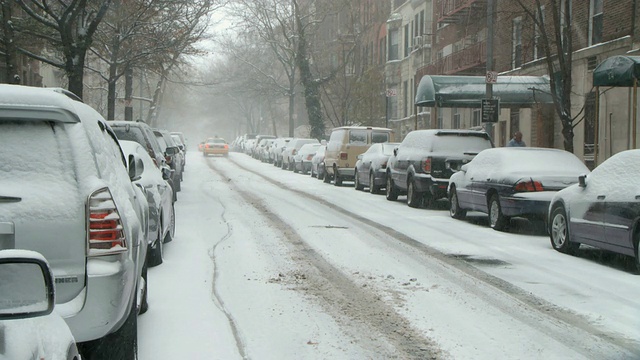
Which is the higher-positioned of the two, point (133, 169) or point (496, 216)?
point (133, 169)

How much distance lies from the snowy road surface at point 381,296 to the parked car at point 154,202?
0.29 m

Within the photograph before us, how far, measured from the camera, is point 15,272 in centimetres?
226

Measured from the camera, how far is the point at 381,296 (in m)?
7.96

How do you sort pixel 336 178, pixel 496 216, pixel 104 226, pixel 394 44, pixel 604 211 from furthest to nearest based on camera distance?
pixel 394 44, pixel 336 178, pixel 496 216, pixel 604 211, pixel 104 226

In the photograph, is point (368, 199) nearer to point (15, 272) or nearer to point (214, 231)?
point (214, 231)

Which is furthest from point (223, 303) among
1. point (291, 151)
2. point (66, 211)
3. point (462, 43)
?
point (462, 43)

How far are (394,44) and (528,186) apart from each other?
134 feet

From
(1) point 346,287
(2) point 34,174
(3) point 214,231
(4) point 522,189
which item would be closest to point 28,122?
(2) point 34,174

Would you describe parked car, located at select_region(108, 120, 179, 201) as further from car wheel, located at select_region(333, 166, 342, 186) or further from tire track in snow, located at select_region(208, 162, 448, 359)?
car wheel, located at select_region(333, 166, 342, 186)

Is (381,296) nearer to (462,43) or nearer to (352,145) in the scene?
(352,145)

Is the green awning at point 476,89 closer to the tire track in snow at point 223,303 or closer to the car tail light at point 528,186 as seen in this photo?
the car tail light at point 528,186

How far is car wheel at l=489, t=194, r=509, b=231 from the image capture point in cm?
1390

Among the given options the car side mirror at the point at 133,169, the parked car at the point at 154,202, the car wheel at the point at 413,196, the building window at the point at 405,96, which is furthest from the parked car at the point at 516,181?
the building window at the point at 405,96

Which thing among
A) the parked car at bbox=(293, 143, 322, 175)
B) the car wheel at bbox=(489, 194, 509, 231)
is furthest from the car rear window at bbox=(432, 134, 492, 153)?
the parked car at bbox=(293, 143, 322, 175)
